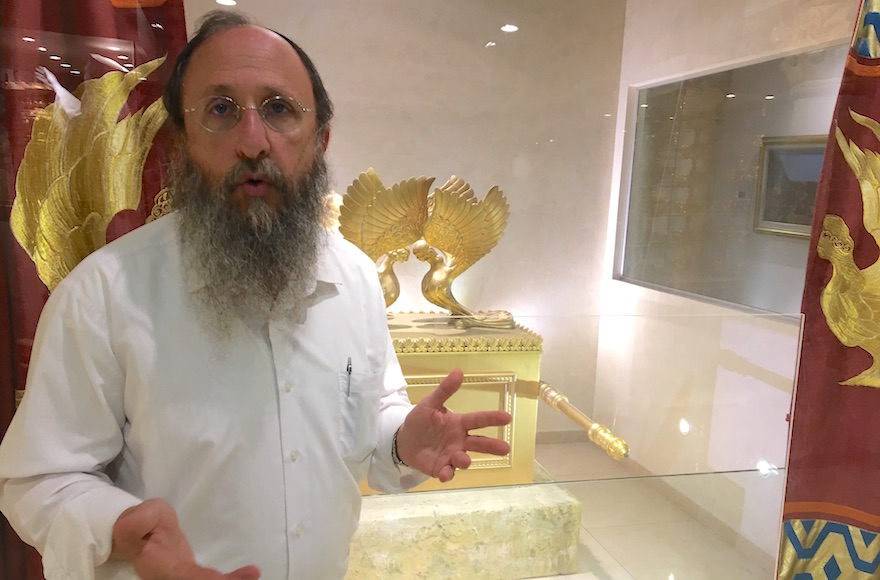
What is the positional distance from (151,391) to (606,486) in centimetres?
102

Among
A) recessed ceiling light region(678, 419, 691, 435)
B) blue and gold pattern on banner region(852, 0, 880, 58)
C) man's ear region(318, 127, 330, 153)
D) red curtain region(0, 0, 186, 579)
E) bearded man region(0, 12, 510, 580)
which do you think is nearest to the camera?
bearded man region(0, 12, 510, 580)

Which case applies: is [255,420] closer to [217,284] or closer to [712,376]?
[217,284]

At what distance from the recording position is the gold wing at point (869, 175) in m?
1.39

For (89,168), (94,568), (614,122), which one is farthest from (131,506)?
(614,122)

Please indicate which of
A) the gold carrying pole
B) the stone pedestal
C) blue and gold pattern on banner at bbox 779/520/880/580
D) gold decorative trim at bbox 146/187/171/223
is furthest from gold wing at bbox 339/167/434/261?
blue and gold pattern on banner at bbox 779/520/880/580

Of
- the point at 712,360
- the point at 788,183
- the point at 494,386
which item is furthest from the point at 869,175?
the point at 494,386

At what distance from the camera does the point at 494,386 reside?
1.52 meters

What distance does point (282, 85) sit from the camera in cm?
78

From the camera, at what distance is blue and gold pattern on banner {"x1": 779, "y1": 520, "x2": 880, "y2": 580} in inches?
57.4

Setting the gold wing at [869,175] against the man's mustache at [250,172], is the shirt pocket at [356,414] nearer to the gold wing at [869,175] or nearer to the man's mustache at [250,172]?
the man's mustache at [250,172]

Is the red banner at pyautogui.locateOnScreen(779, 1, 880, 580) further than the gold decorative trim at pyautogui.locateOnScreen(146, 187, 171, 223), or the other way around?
the red banner at pyautogui.locateOnScreen(779, 1, 880, 580)

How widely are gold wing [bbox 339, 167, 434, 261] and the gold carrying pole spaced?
0.59 m

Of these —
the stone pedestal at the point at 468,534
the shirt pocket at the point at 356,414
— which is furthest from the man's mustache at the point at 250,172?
the stone pedestal at the point at 468,534

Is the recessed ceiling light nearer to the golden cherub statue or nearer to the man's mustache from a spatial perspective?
the golden cherub statue
